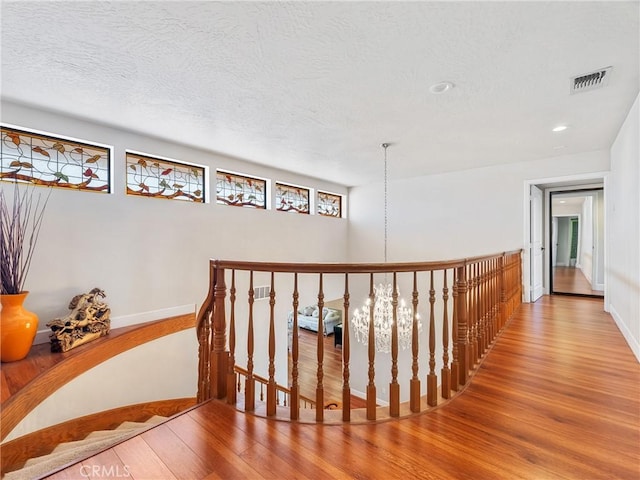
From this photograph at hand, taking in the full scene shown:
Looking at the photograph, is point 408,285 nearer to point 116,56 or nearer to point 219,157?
point 219,157

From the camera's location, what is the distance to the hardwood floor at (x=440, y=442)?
1.36 m

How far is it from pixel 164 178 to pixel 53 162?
3.67ft

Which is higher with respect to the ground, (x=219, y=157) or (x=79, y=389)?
(x=219, y=157)

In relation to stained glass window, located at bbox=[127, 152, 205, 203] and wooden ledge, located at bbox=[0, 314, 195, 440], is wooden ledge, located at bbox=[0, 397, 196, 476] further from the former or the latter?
stained glass window, located at bbox=[127, 152, 205, 203]

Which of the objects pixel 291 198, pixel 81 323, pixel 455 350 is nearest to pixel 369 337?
pixel 455 350

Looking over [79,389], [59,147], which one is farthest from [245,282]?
[59,147]

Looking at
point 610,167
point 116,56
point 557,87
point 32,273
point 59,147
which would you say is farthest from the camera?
point 610,167

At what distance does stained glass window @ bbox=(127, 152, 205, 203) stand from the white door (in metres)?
5.38

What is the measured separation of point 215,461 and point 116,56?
103 inches

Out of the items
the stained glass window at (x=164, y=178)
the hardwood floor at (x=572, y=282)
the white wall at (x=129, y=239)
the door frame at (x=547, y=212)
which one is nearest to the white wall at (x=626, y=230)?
the door frame at (x=547, y=212)

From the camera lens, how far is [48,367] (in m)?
2.45

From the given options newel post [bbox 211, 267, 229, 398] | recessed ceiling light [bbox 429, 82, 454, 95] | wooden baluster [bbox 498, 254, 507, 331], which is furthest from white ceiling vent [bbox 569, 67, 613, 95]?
newel post [bbox 211, 267, 229, 398]

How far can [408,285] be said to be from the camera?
238 inches

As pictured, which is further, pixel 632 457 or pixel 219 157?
pixel 219 157
